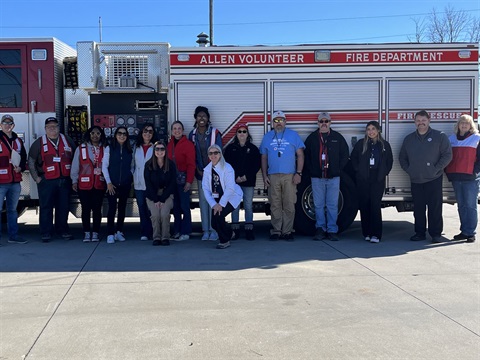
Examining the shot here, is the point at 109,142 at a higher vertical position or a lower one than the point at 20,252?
higher

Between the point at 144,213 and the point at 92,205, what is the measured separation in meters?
0.81

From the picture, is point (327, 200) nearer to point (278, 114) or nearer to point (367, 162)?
point (367, 162)

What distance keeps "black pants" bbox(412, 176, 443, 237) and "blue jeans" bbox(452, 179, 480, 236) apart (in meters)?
0.34

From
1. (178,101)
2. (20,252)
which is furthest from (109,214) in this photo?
(178,101)

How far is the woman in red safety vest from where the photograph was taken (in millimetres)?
7539

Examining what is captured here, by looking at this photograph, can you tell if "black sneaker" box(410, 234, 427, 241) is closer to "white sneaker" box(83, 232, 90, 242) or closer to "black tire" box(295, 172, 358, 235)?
"black tire" box(295, 172, 358, 235)

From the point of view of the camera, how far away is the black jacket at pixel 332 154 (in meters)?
7.55

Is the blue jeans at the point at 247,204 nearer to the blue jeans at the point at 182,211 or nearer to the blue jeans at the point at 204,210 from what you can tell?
the blue jeans at the point at 204,210

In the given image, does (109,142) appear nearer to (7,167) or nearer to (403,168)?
(7,167)

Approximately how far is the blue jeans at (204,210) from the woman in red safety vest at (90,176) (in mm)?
1485

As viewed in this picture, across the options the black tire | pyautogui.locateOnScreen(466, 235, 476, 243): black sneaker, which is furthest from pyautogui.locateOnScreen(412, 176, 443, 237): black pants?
the black tire

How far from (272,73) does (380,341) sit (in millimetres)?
5044

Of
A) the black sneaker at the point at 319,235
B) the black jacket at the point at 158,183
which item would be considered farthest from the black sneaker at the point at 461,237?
the black jacket at the point at 158,183

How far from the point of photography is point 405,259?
6613mm
